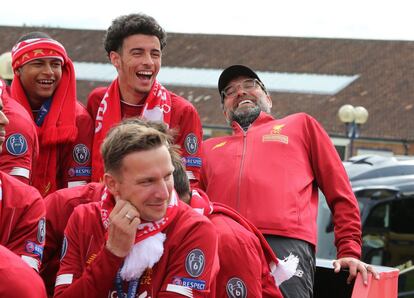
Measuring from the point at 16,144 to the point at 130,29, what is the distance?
971mm

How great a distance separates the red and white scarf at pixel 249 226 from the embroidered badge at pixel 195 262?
1.14 feet

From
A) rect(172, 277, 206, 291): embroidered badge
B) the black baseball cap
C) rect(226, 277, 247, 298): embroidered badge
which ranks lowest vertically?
rect(226, 277, 247, 298): embroidered badge

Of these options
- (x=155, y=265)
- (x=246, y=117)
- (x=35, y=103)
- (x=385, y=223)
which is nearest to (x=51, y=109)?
(x=35, y=103)

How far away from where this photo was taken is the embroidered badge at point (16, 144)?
410 cm

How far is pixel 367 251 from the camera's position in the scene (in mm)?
8820

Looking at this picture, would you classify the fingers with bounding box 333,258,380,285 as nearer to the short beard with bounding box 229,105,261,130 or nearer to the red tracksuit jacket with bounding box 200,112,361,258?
the red tracksuit jacket with bounding box 200,112,361,258

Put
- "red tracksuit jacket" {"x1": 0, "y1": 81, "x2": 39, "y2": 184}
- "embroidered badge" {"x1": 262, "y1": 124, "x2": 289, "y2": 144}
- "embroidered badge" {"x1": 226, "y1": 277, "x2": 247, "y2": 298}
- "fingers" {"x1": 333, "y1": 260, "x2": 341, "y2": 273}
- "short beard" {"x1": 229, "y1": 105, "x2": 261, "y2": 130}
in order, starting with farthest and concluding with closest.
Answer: "short beard" {"x1": 229, "y1": 105, "x2": 261, "y2": 130} < "embroidered badge" {"x1": 262, "y1": 124, "x2": 289, "y2": 144} < "fingers" {"x1": 333, "y1": 260, "x2": 341, "y2": 273} < "red tracksuit jacket" {"x1": 0, "y1": 81, "x2": 39, "y2": 184} < "embroidered badge" {"x1": 226, "y1": 277, "x2": 247, "y2": 298}

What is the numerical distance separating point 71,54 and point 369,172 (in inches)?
→ 1649

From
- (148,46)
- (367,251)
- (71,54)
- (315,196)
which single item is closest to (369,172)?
(367,251)

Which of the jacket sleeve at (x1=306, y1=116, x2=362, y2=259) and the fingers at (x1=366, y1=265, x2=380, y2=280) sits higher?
the jacket sleeve at (x1=306, y1=116, x2=362, y2=259)

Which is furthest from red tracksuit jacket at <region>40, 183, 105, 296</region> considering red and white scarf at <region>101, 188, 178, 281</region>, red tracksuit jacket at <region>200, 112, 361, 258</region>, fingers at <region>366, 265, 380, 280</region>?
fingers at <region>366, 265, 380, 280</region>

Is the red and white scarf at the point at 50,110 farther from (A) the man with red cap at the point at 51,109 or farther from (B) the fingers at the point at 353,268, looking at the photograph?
(B) the fingers at the point at 353,268

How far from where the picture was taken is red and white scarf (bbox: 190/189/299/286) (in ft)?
13.0

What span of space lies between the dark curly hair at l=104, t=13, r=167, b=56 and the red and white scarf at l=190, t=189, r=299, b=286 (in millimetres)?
1042
